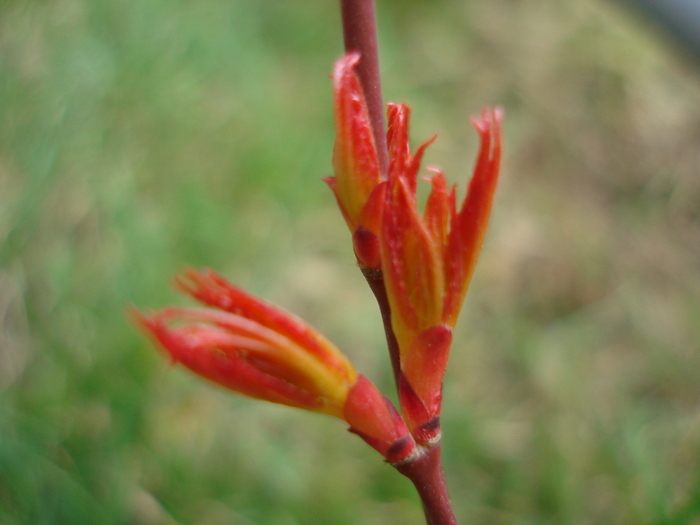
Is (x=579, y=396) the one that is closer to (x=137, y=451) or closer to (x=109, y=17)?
(x=137, y=451)

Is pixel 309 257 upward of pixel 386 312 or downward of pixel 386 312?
downward

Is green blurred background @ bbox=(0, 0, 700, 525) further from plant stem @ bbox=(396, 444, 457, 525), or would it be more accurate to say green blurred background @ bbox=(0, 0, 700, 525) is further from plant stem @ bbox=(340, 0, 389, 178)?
plant stem @ bbox=(340, 0, 389, 178)

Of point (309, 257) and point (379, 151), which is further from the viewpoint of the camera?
point (309, 257)

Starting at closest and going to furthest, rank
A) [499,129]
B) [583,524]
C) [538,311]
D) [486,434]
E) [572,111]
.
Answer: [499,129], [583,524], [486,434], [538,311], [572,111]

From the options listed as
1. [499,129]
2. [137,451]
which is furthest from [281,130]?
[499,129]

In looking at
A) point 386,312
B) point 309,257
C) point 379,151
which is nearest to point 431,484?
point 386,312

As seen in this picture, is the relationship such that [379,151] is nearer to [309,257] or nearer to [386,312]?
[386,312]
